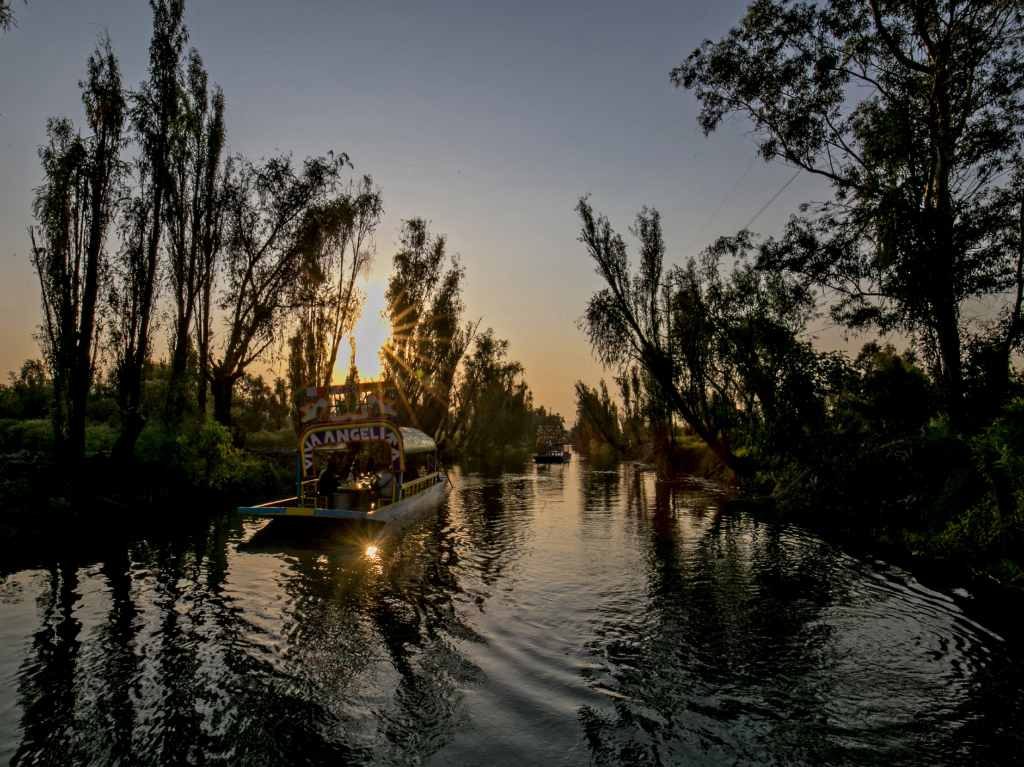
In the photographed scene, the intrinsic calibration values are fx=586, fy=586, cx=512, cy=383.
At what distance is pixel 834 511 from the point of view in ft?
66.9

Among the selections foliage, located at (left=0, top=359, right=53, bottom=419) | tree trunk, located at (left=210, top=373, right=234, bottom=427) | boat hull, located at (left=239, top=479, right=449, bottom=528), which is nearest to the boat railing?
boat hull, located at (left=239, top=479, right=449, bottom=528)

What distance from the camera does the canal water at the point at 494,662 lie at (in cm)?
605

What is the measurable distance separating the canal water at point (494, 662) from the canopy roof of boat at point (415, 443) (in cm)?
843

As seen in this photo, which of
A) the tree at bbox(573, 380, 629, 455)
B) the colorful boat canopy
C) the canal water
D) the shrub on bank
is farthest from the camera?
the tree at bbox(573, 380, 629, 455)

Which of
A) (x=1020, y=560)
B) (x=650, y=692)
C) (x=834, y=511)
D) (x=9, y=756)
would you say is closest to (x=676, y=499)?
(x=834, y=511)

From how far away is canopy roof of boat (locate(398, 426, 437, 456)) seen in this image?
23906mm

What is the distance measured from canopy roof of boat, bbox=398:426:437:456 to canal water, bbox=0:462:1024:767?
8435mm

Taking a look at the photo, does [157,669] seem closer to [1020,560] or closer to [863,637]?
[863,637]

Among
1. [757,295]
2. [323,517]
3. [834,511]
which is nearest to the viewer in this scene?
[323,517]

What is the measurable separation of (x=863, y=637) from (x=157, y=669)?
34.1ft

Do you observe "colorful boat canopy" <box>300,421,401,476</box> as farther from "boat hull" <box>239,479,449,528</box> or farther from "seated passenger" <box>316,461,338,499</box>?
"boat hull" <box>239,479,449,528</box>

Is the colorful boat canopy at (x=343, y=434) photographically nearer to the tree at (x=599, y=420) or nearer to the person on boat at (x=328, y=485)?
the person on boat at (x=328, y=485)

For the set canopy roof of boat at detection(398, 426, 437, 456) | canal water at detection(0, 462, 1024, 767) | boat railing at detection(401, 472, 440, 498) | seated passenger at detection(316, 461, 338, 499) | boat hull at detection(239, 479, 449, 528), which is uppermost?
canopy roof of boat at detection(398, 426, 437, 456)

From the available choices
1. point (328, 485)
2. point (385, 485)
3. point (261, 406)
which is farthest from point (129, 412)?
point (261, 406)
